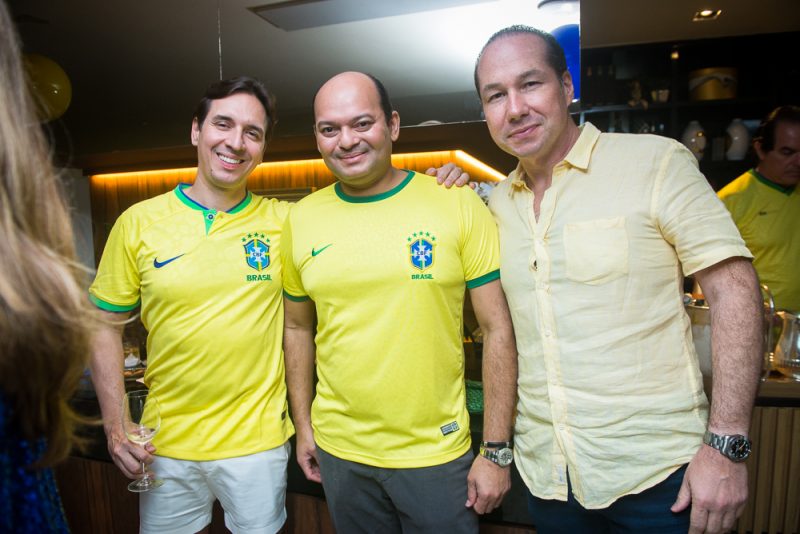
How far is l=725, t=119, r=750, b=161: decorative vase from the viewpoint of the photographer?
14.9ft

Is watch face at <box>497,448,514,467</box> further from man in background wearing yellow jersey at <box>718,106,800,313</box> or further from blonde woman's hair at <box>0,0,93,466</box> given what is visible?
man in background wearing yellow jersey at <box>718,106,800,313</box>

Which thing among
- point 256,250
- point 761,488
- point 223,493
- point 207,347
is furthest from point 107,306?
point 761,488

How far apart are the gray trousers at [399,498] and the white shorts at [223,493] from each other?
19 centimetres

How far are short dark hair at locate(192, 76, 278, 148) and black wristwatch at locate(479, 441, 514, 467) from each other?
3.89ft

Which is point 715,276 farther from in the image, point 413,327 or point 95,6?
point 95,6

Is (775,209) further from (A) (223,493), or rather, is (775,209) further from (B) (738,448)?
(A) (223,493)

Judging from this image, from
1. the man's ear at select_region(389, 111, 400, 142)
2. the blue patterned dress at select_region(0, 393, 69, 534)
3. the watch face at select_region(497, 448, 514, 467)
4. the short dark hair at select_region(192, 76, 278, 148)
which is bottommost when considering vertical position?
the watch face at select_region(497, 448, 514, 467)

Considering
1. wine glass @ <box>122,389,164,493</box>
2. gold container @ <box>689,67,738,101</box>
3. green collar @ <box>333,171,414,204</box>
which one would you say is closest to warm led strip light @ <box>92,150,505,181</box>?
gold container @ <box>689,67,738,101</box>

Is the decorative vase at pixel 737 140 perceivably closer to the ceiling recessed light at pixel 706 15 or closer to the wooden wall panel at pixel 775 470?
the ceiling recessed light at pixel 706 15

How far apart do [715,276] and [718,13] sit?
157 inches

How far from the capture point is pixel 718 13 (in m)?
4.27

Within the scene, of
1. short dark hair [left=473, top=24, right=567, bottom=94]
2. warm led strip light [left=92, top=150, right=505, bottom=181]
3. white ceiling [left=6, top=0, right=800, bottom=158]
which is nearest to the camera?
short dark hair [left=473, top=24, right=567, bottom=94]

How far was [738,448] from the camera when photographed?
119 cm

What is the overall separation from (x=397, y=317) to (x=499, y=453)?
0.45 m
